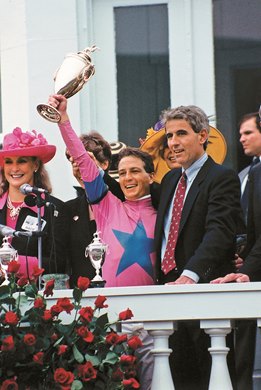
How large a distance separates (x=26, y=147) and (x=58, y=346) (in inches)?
86.4

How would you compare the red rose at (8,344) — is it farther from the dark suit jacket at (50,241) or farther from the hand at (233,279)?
the dark suit jacket at (50,241)

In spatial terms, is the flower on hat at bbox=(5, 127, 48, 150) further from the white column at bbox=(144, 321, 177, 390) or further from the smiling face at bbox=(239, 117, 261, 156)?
the white column at bbox=(144, 321, 177, 390)

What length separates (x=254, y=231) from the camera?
9094 mm

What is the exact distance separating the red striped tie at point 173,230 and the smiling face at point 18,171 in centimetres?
128

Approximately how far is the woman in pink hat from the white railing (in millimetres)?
1162

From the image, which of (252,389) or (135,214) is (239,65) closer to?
(135,214)

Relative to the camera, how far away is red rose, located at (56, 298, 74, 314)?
8336 mm

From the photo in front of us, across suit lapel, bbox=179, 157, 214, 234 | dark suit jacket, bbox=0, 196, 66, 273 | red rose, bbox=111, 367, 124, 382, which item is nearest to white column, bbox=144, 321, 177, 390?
red rose, bbox=111, 367, 124, 382

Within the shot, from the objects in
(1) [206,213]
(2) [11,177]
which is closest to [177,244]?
(1) [206,213]

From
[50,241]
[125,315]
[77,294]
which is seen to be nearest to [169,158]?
[50,241]

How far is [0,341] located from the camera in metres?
8.38

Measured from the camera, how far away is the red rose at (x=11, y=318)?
833cm

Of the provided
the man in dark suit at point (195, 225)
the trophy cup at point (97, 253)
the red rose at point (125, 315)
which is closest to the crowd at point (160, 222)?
the man in dark suit at point (195, 225)

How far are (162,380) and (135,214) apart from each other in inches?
52.1
